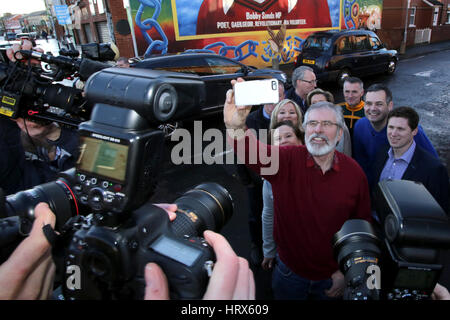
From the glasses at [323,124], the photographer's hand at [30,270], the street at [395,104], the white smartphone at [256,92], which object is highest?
the white smartphone at [256,92]

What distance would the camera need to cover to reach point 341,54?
33.5ft

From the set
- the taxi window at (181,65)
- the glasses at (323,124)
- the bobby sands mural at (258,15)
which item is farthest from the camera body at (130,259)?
the bobby sands mural at (258,15)

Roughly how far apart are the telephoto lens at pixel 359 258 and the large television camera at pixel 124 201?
1.76ft

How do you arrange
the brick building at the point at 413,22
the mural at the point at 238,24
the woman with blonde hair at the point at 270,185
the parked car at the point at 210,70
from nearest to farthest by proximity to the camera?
the woman with blonde hair at the point at 270,185
the parked car at the point at 210,70
the mural at the point at 238,24
the brick building at the point at 413,22

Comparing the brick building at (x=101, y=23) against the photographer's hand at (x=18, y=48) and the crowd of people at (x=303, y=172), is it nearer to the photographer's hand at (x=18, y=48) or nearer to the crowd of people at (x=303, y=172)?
the photographer's hand at (x=18, y=48)

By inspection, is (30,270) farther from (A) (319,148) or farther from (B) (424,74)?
(B) (424,74)

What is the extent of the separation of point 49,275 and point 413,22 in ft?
84.7

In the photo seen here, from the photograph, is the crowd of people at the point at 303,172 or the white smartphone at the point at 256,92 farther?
the crowd of people at the point at 303,172

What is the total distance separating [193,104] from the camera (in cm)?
120

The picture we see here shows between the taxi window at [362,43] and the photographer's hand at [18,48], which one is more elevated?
the photographer's hand at [18,48]

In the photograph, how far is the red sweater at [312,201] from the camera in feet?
6.17

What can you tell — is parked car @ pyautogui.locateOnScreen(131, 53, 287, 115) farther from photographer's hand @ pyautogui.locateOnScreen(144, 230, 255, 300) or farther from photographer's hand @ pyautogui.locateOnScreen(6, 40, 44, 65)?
photographer's hand @ pyautogui.locateOnScreen(144, 230, 255, 300)
